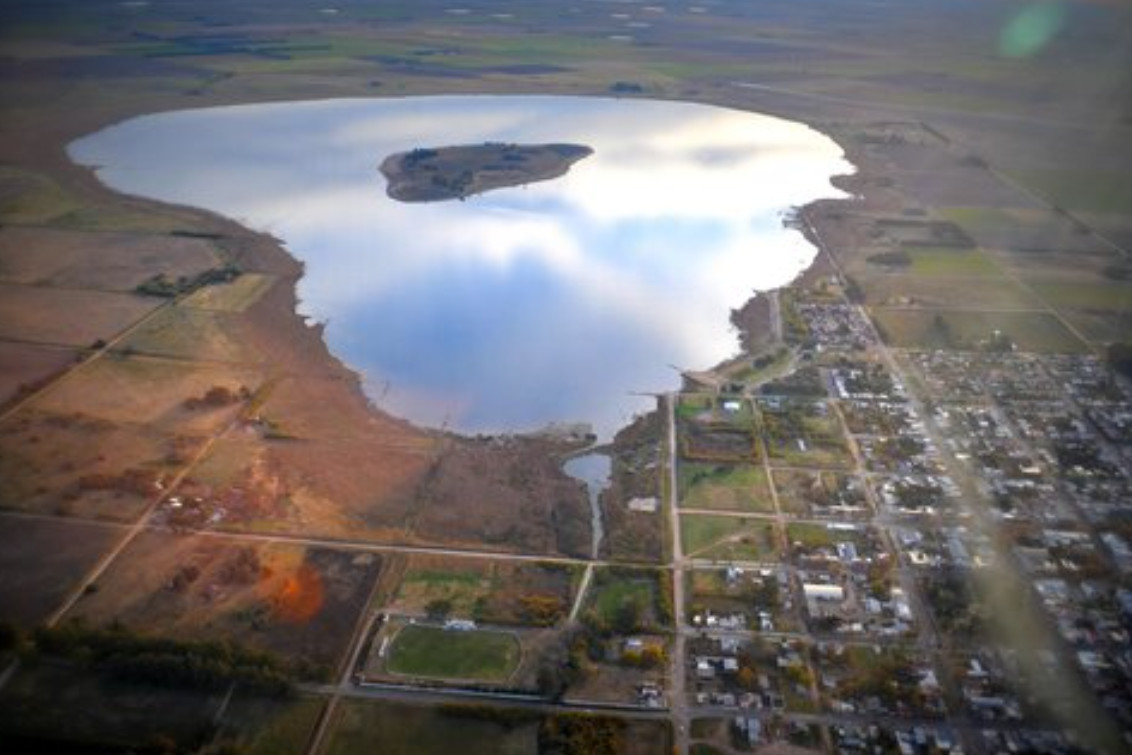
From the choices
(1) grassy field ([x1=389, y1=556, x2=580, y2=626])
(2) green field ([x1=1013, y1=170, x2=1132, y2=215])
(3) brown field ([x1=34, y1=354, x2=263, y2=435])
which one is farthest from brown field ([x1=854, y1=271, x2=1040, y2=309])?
(3) brown field ([x1=34, y1=354, x2=263, y2=435])

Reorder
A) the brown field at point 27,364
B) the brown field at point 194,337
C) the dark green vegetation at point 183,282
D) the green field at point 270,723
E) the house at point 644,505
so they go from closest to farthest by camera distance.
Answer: the green field at point 270,723, the house at point 644,505, the brown field at point 27,364, the brown field at point 194,337, the dark green vegetation at point 183,282

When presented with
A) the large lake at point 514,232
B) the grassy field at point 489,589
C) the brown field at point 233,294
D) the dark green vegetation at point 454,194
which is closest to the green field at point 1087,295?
the dark green vegetation at point 454,194

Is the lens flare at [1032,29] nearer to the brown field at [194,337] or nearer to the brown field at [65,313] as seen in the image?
the brown field at [194,337]

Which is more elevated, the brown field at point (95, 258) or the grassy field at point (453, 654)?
the brown field at point (95, 258)

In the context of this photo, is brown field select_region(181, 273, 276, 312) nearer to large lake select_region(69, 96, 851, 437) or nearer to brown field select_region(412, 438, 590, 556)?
large lake select_region(69, 96, 851, 437)

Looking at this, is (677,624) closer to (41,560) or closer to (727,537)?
(727,537)

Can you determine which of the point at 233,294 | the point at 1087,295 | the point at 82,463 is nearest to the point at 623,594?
the point at 82,463

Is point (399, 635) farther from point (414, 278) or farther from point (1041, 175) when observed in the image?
point (1041, 175)
